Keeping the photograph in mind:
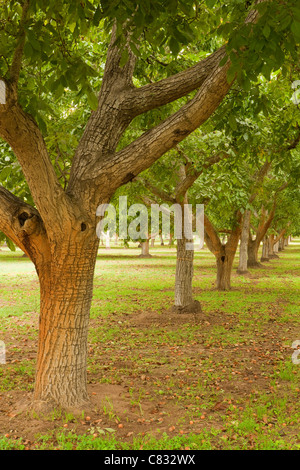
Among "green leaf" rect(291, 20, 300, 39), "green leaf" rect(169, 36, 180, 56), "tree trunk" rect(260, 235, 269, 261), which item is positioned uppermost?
"green leaf" rect(169, 36, 180, 56)

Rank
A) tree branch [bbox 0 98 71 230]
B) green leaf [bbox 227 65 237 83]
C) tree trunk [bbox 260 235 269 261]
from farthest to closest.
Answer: tree trunk [bbox 260 235 269 261]
tree branch [bbox 0 98 71 230]
green leaf [bbox 227 65 237 83]

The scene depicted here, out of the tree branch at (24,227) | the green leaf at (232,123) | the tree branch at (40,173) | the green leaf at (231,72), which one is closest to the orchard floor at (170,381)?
the tree branch at (24,227)

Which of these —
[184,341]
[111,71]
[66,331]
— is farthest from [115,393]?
[111,71]

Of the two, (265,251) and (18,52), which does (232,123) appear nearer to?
(18,52)

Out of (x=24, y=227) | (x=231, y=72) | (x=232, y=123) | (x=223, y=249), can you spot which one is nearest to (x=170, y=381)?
(x=24, y=227)

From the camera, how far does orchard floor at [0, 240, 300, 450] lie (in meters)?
4.34

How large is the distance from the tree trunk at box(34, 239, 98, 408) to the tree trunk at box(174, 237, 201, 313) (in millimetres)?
6046

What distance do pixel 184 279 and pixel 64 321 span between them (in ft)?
20.9

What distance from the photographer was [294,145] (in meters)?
8.63

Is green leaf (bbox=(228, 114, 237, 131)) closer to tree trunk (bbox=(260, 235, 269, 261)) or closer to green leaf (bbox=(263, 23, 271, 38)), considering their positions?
green leaf (bbox=(263, 23, 271, 38))

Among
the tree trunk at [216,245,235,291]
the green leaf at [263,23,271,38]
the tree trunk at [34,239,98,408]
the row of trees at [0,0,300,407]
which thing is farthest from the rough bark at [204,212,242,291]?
the green leaf at [263,23,271,38]

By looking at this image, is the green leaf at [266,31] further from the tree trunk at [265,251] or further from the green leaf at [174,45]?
the tree trunk at [265,251]

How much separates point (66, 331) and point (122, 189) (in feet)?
20.7

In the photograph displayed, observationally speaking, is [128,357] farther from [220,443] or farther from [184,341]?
[220,443]
